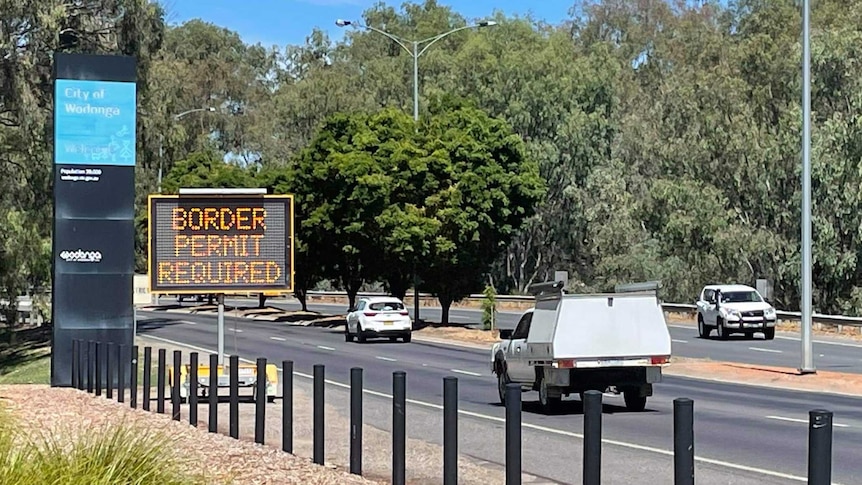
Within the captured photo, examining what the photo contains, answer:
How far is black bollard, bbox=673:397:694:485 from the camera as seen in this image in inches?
285

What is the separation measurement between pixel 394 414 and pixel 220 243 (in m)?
9.90

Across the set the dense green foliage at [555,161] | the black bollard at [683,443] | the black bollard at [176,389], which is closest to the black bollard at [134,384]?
the black bollard at [176,389]

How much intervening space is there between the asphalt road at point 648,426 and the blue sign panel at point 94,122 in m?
6.14

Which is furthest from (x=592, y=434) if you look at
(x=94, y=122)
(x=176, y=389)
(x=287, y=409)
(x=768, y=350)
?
(x=768, y=350)

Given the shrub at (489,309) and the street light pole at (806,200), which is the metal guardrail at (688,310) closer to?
the shrub at (489,309)

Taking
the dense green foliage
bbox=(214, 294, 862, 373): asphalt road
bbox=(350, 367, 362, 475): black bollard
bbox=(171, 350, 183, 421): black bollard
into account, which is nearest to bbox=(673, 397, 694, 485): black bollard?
bbox=(350, 367, 362, 475): black bollard

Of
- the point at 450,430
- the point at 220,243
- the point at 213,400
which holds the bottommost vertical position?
the point at 213,400

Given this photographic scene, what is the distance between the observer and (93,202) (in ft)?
73.7

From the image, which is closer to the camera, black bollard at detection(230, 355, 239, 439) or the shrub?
black bollard at detection(230, 355, 239, 439)

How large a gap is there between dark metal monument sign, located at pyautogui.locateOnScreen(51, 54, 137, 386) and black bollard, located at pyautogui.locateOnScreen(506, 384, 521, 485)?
1446 cm

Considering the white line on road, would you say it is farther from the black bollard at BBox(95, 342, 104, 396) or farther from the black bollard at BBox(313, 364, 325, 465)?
the black bollard at BBox(313, 364, 325, 465)

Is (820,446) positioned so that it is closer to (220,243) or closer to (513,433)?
(513,433)

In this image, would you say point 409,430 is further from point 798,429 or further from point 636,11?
point 636,11

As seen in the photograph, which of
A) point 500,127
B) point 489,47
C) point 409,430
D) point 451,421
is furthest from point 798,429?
point 489,47
